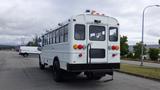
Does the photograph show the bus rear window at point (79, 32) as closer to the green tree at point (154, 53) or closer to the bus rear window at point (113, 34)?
the bus rear window at point (113, 34)

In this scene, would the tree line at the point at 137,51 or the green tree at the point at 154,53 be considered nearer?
the green tree at the point at 154,53

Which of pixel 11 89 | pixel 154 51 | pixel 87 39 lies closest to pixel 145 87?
pixel 87 39

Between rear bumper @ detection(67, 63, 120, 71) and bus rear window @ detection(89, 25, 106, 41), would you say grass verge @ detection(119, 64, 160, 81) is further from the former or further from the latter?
bus rear window @ detection(89, 25, 106, 41)

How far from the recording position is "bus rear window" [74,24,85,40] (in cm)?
1331

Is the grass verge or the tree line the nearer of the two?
the grass verge

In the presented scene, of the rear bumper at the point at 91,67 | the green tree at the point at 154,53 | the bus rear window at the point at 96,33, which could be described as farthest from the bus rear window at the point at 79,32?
the green tree at the point at 154,53

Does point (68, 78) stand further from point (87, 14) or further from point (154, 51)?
point (154, 51)

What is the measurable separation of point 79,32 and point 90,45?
0.73 m

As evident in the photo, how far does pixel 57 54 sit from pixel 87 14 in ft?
9.71

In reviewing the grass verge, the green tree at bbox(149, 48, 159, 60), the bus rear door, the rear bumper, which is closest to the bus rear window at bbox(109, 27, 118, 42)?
the bus rear door

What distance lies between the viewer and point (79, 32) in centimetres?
1335

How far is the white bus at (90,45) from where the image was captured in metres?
13.2

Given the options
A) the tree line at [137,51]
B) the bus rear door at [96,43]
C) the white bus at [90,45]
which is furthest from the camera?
the tree line at [137,51]

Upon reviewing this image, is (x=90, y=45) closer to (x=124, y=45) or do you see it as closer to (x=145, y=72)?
(x=145, y=72)
